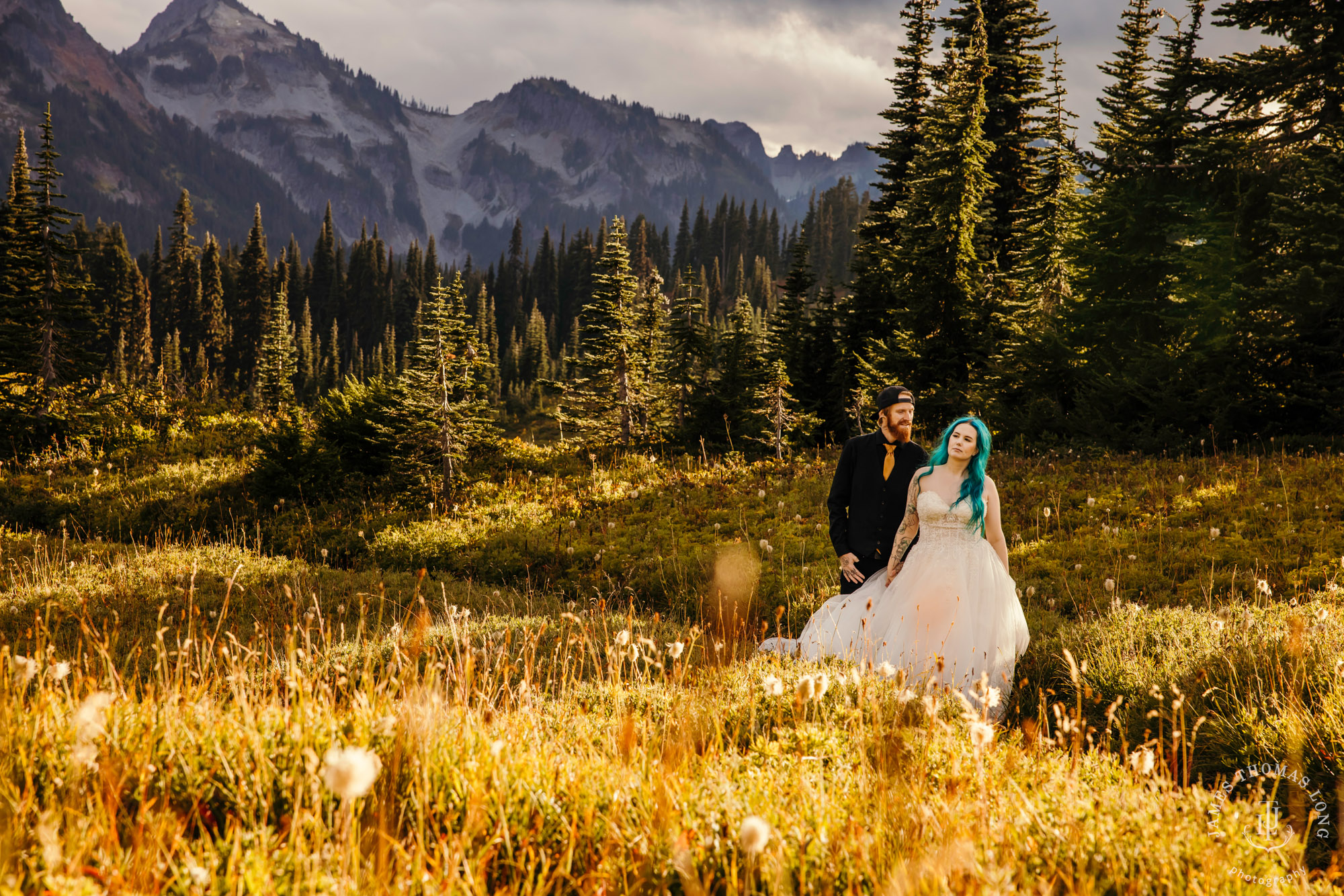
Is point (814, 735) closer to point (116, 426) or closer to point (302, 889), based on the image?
point (302, 889)

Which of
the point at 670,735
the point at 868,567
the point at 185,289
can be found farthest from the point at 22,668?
the point at 185,289

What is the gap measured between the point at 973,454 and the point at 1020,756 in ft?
8.66

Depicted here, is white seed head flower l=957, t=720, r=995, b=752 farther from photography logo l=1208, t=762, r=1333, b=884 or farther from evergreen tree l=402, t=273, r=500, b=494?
evergreen tree l=402, t=273, r=500, b=494

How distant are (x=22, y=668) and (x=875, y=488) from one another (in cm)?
579

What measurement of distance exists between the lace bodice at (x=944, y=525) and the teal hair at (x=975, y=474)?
0.14 ft

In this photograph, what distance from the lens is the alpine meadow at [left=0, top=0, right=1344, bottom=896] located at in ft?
7.46

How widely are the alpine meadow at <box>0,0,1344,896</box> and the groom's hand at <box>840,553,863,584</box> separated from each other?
0.95 ft

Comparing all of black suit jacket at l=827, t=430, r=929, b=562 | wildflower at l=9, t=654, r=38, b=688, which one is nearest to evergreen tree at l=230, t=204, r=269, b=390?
black suit jacket at l=827, t=430, r=929, b=562

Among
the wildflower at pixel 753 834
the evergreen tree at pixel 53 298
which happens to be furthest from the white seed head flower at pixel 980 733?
the evergreen tree at pixel 53 298

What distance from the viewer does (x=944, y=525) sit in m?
5.63

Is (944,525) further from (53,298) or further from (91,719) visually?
(53,298)

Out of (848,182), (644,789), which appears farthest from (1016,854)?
(848,182)

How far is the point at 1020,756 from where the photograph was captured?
3402 mm

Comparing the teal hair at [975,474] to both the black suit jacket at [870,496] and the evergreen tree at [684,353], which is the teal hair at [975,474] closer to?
the black suit jacket at [870,496]
